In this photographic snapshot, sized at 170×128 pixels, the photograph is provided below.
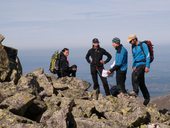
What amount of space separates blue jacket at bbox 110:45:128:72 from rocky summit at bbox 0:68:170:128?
1.92 meters

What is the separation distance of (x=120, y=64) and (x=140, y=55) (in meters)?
1.45

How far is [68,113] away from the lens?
59.2ft

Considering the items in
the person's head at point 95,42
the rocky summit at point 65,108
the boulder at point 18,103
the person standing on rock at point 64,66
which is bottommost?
the rocky summit at point 65,108

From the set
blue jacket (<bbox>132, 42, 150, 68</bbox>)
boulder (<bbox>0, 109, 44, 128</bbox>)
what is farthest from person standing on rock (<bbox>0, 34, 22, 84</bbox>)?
blue jacket (<bbox>132, 42, 150, 68</bbox>)

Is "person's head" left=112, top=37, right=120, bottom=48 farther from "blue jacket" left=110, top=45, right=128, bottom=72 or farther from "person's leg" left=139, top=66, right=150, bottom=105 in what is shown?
"person's leg" left=139, top=66, right=150, bottom=105

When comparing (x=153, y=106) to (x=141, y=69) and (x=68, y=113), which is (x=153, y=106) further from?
(x=68, y=113)

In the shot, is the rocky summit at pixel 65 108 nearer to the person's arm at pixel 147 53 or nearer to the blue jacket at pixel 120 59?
the blue jacket at pixel 120 59

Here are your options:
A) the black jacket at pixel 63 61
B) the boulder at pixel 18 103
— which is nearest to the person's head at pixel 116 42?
the black jacket at pixel 63 61

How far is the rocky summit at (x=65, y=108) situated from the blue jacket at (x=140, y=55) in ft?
7.00

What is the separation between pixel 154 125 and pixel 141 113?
1.19 metres

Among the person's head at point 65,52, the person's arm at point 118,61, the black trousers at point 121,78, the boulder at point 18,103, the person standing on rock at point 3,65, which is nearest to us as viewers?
the boulder at point 18,103

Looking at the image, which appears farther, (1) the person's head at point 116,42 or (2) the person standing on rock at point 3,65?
(1) the person's head at point 116,42

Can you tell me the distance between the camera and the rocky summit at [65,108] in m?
17.4

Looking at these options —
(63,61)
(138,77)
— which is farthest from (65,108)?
(63,61)
